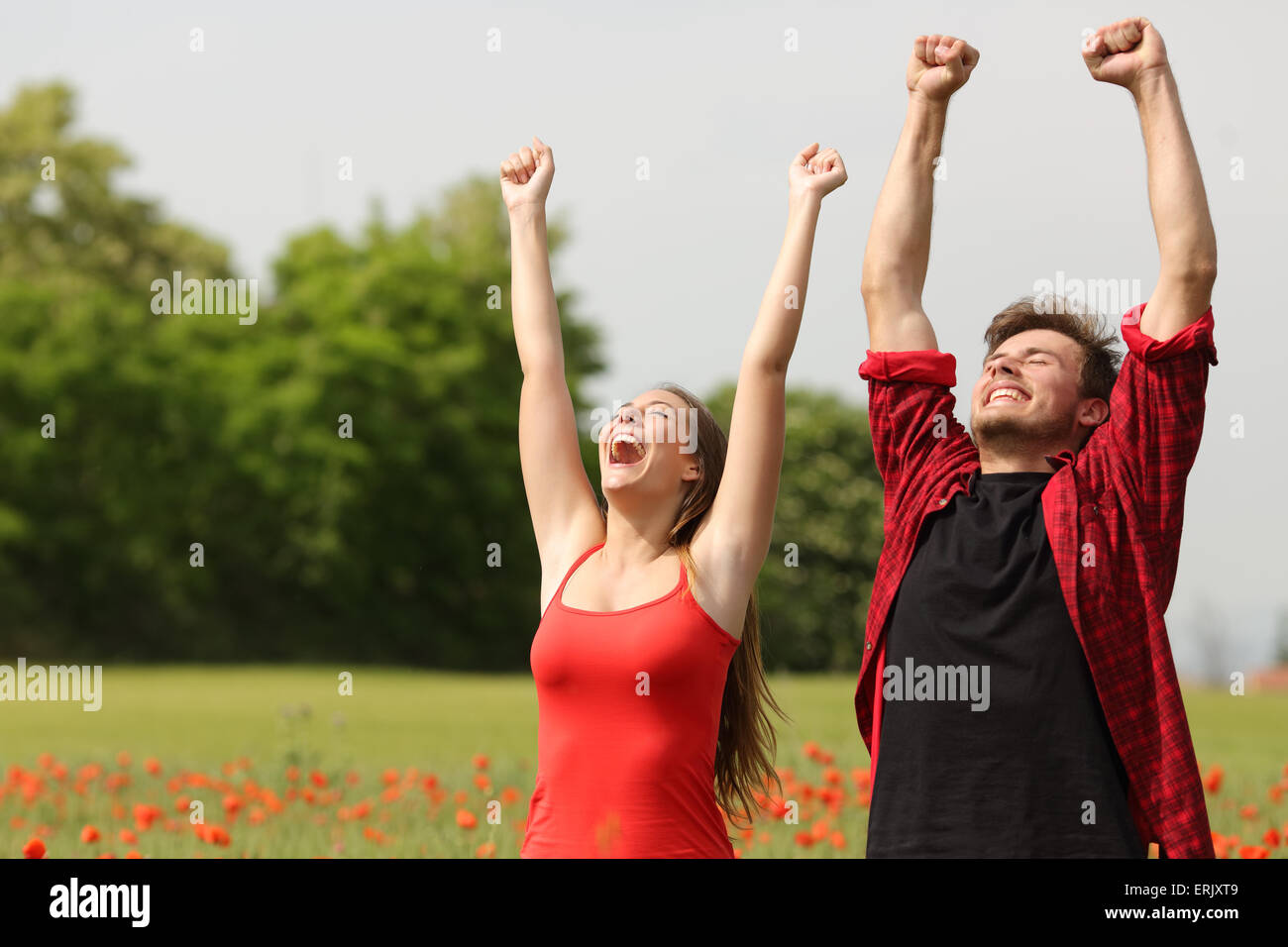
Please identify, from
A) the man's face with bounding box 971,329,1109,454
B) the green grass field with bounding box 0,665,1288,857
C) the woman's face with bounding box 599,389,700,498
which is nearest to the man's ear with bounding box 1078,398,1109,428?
the man's face with bounding box 971,329,1109,454

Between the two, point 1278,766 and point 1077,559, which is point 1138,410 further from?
point 1278,766

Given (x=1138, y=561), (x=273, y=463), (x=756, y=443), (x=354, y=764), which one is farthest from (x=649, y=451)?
(x=273, y=463)

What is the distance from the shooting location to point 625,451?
3.78 m

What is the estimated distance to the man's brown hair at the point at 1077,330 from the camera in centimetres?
380

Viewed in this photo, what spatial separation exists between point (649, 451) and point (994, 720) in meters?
1.17

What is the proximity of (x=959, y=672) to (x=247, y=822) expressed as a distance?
5038 mm

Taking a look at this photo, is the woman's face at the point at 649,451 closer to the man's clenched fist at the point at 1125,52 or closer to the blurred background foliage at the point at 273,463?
the man's clenched fist at the point at 1125,52

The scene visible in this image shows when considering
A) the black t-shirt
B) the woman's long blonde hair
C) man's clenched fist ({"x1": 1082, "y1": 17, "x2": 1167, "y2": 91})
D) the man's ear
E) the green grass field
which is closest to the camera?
the black t-shirt

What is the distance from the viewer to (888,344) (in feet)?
12.3

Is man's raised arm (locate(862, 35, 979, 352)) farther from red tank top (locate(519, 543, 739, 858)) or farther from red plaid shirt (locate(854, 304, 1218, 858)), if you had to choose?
red tank top (locate(519, 543, 739, 858))

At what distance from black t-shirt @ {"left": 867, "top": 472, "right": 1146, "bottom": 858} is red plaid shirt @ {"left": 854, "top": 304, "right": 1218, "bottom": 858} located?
5cm

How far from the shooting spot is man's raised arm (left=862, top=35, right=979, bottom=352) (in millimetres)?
3754

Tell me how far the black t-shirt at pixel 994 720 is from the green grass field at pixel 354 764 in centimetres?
260

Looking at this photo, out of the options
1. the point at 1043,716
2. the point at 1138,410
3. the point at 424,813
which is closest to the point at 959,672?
the point at 1043,716
